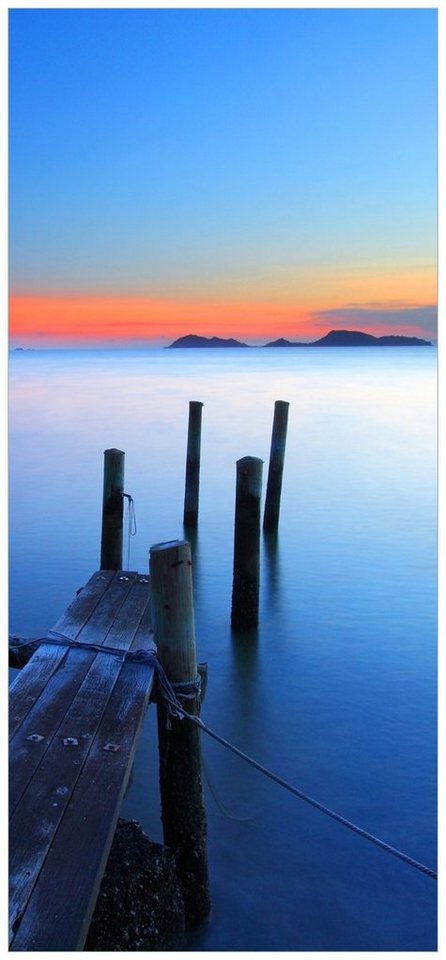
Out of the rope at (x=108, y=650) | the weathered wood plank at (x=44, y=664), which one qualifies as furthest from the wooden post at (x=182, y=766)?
the weathered wood plank at (x=44, y=664)

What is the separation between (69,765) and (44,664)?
973mm

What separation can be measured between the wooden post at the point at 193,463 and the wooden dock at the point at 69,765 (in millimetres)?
6693

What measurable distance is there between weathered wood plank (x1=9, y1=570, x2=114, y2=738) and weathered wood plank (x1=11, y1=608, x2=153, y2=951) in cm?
40

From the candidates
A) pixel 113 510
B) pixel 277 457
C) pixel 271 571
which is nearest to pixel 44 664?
pixel 113 510

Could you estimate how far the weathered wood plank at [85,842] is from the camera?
7.84ft

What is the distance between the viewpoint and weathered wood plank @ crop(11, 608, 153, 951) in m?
2.39

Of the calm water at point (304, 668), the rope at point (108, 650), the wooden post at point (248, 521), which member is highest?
the wooden post at point (248, 521)

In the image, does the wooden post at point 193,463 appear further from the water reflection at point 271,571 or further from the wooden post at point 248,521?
the wooden post at point 248,521

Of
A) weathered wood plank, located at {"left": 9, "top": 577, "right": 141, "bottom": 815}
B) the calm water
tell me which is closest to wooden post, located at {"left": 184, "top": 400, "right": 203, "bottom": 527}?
the calm water

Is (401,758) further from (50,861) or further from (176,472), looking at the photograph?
(176,472)

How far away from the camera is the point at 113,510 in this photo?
7762 millimetres

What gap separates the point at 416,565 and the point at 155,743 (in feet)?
19.2

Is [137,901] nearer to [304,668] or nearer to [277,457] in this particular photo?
[304,668]

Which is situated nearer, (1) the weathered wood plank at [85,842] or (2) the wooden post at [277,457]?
(1) the weathered wood plank at [85,842]
